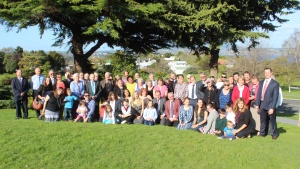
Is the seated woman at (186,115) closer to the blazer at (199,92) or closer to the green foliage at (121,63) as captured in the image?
the blazer at (199,92)

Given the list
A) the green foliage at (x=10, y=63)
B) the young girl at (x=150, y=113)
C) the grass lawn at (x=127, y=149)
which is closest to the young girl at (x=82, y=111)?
the grass lawn at (x=127, y=149)

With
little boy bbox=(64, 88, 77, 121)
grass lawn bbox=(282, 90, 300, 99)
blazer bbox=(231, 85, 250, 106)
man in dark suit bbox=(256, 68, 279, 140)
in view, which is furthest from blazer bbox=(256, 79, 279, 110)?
grass lawn bbox=(282, 90, 300, 99)

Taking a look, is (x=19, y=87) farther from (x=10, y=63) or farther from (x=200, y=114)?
(x=10, y=63)

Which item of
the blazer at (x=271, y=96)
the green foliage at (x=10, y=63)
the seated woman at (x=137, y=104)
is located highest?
the green foliage at (x=10, y=63)

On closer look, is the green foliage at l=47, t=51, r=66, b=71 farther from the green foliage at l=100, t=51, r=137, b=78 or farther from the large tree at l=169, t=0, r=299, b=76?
the large tree at l=169, t=0, r=299, b=76

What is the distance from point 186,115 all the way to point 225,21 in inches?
349

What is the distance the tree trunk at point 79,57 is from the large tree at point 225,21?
20.5 ft

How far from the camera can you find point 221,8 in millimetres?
15672

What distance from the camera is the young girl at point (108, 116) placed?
34.6ft

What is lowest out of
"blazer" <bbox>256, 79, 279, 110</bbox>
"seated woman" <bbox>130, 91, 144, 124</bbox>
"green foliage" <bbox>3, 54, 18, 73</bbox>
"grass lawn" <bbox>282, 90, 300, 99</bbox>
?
"grass lawn" <bbox>282, 90, 300, 99</bbox>

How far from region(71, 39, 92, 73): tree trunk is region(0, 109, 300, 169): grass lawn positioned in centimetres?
1133

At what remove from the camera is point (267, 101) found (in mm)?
8828

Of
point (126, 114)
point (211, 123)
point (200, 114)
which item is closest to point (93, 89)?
point (126, 114)

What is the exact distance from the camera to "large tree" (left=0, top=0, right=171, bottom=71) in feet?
48.6
